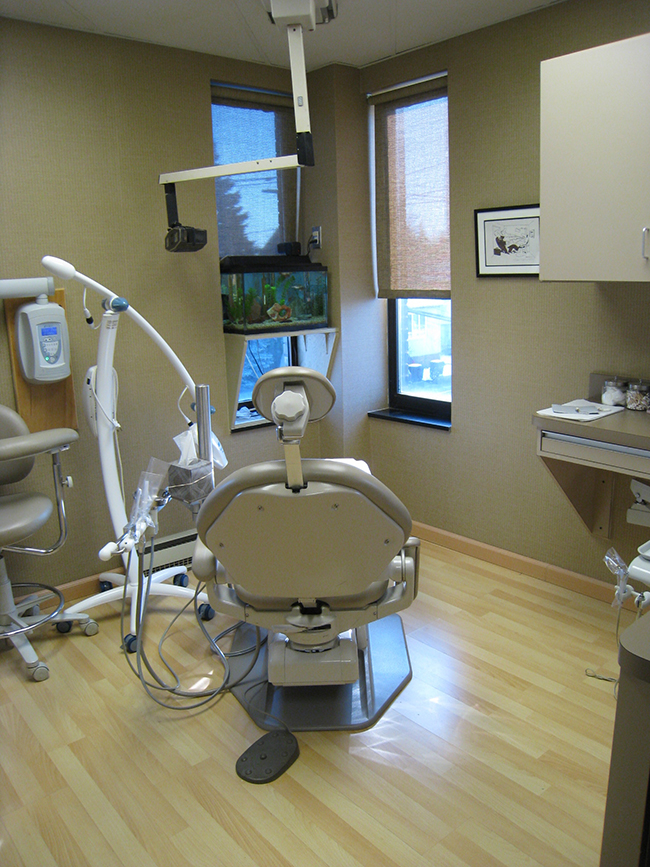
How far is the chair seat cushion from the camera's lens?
2555 millimetres

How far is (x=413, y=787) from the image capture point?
81.4 inches

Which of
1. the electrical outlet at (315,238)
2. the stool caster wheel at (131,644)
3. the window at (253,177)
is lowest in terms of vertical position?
the stool caster wheel at (131,644)

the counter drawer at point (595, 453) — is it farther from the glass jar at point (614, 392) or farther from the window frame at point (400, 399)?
the window frame at point (400, 399)

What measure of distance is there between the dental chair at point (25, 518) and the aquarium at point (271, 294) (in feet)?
3.80

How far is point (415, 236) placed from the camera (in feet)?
12.2

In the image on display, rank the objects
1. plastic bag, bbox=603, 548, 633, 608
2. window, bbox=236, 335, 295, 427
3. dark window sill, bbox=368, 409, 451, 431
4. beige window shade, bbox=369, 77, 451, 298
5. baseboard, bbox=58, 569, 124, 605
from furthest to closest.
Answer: window, bbox=236, 335, 295, 427 < dark window sill, bbox=368, 409, 451, 431 < beige window shade, bbox=369, 77, 451, 298 < baseboard, bbox=58, 569, 124, 605 < plastic bag, bbox=603, 548, 633, 608

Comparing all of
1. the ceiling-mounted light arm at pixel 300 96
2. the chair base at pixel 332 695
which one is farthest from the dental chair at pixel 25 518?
the ceiling-mounted light arm at pixel 300 96

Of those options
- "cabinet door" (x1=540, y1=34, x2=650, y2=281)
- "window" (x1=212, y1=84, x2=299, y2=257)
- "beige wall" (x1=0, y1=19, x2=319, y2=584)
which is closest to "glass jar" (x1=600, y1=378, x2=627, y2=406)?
"cabinet door" (x1=540, y1=34, x2=650, y2=281)

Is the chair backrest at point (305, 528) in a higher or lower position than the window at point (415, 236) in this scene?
lower

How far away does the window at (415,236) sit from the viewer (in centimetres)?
A: 356

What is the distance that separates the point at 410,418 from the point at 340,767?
210 cm

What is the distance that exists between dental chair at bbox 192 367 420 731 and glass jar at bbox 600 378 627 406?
118cm

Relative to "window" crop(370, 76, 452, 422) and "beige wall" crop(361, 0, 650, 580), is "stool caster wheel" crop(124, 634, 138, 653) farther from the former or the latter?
"window" crop(370, 76, 452, 422)

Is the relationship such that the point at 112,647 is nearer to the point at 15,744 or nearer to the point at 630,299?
the point at 15,744
